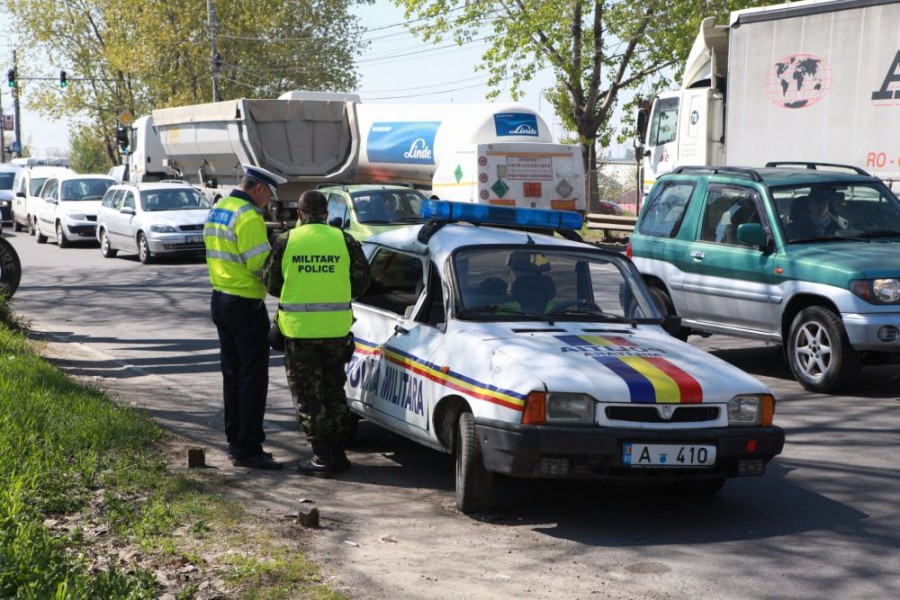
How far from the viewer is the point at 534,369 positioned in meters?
6.25

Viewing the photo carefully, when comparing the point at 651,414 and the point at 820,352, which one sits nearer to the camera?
the point at 651,414

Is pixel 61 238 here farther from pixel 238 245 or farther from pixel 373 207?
pixel 238 245

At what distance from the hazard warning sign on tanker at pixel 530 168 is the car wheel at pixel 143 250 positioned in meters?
7.26

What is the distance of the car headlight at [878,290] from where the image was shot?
31.7ft

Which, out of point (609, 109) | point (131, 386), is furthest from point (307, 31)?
point (131, 386)

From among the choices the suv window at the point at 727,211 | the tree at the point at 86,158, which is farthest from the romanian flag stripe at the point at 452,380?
the tree at the point at 86,158

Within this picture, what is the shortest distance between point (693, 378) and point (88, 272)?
17807 millimetres

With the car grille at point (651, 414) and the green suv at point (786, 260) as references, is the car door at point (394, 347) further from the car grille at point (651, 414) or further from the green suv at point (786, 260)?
the green suv at point (786, 260)

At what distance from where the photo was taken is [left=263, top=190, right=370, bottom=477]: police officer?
7359 millimetres

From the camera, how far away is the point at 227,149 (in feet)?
95.5

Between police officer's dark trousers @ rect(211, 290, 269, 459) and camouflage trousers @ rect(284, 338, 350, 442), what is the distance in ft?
1.03

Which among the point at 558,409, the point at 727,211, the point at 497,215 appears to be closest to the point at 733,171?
the point at 727,211

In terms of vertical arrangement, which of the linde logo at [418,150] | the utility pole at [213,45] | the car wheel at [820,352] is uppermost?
the utility pole at [213,45]

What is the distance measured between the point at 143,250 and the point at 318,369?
17.5 meters
